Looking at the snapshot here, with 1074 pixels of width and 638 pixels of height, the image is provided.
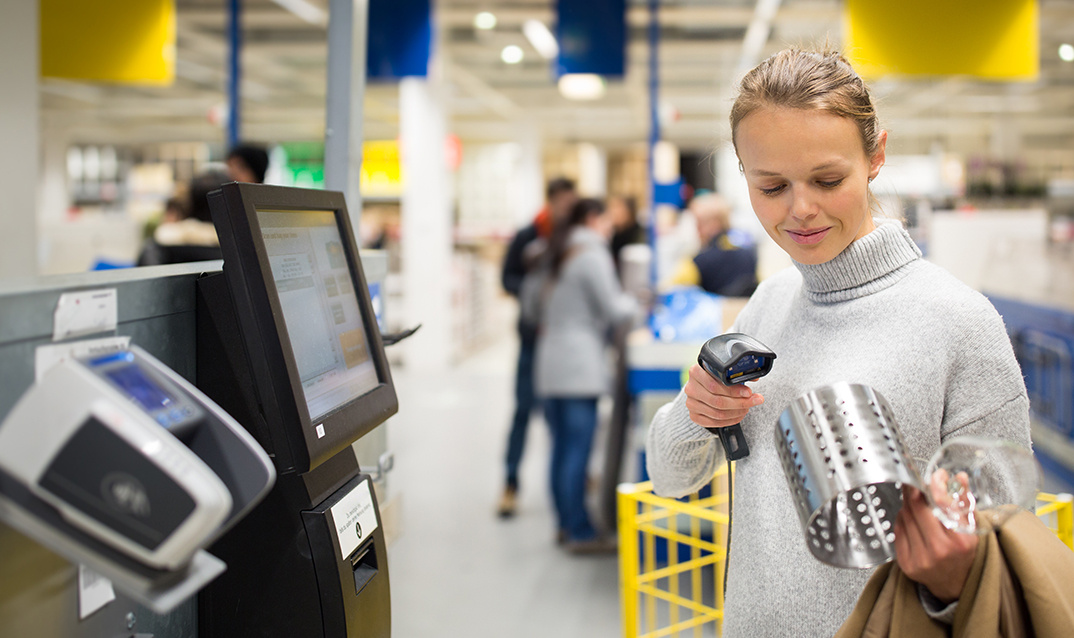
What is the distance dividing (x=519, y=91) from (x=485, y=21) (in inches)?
210

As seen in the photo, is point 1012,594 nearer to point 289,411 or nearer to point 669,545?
point 289,411

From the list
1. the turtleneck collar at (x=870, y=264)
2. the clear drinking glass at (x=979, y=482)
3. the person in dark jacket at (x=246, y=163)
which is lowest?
the clear drinking glass at (x=979, y=482)

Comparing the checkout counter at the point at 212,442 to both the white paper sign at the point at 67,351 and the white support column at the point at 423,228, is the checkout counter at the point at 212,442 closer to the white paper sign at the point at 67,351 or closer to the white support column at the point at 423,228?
the white paper sign at the point at 67,351

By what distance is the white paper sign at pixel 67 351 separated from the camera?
0.81m

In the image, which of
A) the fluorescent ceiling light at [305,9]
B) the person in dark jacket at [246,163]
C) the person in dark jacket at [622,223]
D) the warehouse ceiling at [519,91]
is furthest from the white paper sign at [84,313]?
the fluorescent ceiling light at [305,9]

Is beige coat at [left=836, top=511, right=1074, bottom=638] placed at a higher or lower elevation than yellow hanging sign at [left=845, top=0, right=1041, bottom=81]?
lower

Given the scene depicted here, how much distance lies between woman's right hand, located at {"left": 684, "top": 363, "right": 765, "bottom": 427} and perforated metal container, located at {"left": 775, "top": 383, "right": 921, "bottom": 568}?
158 mm

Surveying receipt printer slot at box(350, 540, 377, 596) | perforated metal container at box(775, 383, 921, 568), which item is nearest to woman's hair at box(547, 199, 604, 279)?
receipt printer slot at box(350, 540, 377, 596)

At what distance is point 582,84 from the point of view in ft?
32.3

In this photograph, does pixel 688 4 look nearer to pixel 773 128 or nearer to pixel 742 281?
pixel 742 281

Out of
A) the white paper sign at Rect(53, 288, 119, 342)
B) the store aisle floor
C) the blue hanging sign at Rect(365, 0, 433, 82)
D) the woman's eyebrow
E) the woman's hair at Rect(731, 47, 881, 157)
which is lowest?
the store aisle floor

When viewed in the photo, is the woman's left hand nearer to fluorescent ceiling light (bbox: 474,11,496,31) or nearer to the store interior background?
the store interior background

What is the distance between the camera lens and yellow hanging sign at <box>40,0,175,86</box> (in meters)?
5.17

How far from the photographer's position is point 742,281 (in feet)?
16.9
